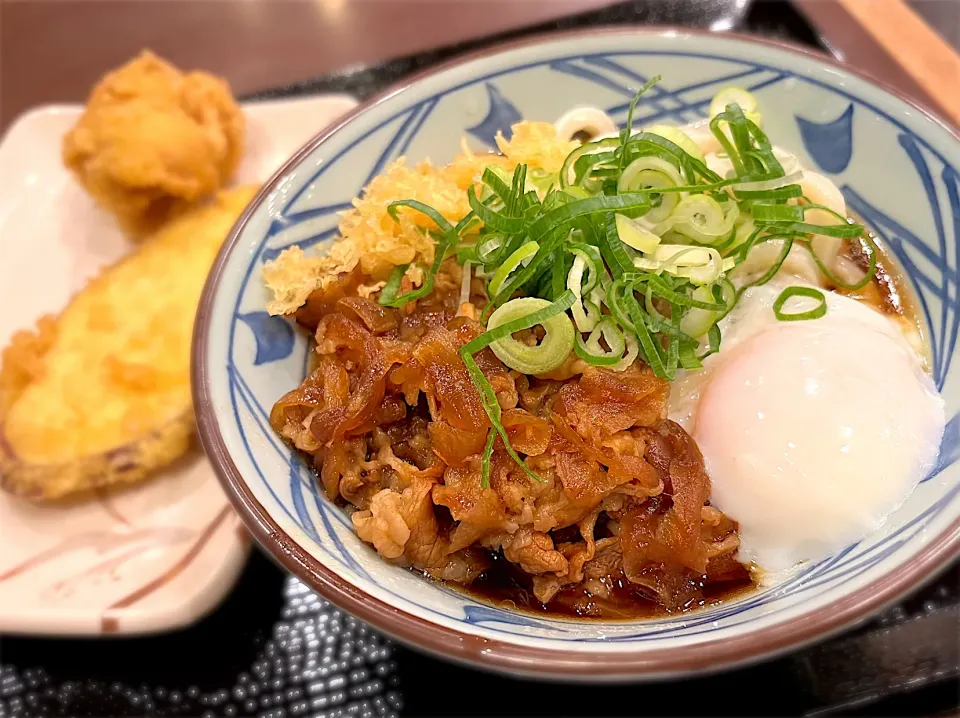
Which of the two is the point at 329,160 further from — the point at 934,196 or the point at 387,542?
the point at 934,196

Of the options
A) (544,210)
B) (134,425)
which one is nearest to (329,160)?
(544,210)

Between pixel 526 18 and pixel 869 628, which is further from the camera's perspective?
pixel 526 18

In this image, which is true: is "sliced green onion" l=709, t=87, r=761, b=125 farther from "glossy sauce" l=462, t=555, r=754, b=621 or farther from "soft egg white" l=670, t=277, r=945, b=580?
"glossy sauce" l=462, t=555, r=754, b=621

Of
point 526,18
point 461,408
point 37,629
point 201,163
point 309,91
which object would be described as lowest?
point 37,629

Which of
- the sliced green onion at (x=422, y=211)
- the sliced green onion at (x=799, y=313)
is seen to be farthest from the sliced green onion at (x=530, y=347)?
the sliced green onion at (x=799, y=313)

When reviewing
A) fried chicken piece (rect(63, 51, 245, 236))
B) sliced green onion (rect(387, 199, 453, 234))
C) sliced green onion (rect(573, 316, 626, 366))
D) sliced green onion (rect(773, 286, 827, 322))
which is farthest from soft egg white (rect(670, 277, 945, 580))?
fried chicken piece (rect(63, 51, 245, 236))

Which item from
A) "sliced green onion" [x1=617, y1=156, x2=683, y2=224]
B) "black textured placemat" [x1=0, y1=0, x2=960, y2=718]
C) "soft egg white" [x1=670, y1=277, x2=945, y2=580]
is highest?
"sliced green onion" [x1=617, y1=156, x2=683, y2=224]

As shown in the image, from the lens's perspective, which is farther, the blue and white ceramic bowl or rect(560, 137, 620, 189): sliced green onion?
rect(560, 137, 620, 189): sliced green onion
